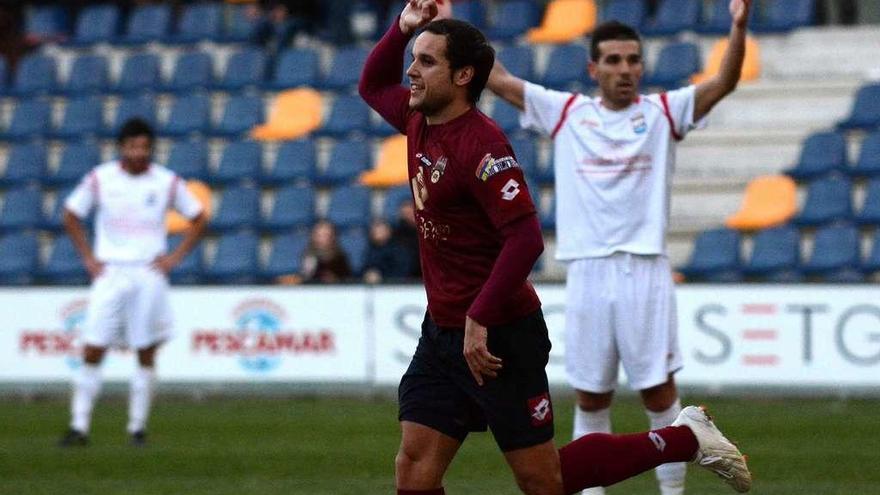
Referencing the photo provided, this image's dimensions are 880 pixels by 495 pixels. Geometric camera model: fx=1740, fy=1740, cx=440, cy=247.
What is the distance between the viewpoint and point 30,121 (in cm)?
2342

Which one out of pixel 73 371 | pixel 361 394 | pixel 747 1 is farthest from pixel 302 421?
pixel 747 1

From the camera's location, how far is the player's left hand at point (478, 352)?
6.30 m

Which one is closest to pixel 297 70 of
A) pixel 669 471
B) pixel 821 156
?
pixel 821 156

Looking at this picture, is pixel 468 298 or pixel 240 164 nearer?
pixel 468 298

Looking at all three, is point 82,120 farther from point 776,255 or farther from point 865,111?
point 865,111

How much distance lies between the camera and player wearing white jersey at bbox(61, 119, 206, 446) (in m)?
13.0

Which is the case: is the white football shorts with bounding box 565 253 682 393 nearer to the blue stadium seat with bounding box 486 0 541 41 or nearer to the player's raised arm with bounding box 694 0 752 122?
the player's raised arm with bounding box 694 0 752 122

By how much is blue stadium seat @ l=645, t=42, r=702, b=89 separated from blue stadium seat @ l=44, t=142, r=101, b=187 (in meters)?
7.14

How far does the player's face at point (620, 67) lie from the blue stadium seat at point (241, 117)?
14.3 metres

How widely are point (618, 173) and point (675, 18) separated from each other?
13.5 m

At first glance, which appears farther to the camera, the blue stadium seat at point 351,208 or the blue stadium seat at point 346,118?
the blue stadium seat at point 346,118

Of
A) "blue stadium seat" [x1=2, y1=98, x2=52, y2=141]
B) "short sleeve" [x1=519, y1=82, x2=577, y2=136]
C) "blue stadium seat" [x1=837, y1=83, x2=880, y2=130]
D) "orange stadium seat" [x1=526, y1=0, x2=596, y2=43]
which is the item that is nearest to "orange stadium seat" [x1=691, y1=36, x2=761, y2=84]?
"blue stadium seat" [x1=837, y1=83, x2=880, y2=130]

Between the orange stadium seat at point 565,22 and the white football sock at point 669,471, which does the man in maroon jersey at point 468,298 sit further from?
the orange stadium seat at point 565,22

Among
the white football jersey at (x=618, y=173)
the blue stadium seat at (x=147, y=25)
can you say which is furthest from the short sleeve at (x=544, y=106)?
the blue stadium seat at (x=147, y=25)
